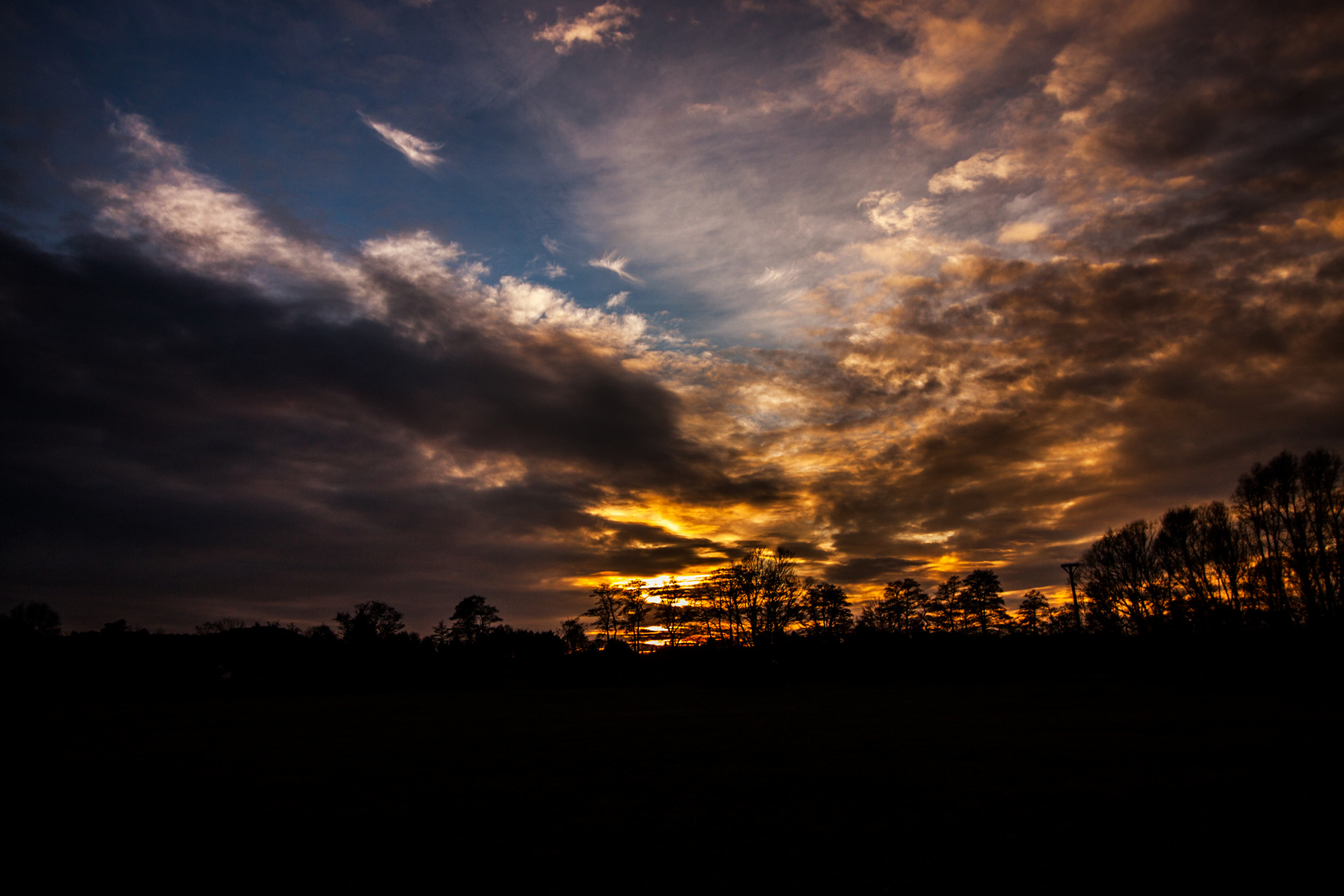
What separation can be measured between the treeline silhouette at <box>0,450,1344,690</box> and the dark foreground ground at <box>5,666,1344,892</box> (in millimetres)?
35097

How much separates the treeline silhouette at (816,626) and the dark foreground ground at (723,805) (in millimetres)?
35097

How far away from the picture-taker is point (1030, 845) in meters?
7.83

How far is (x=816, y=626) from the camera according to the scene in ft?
277

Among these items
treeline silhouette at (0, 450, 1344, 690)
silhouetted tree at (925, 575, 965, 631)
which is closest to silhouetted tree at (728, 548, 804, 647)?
treeline silhouette at (0, 450, 1344, 690)

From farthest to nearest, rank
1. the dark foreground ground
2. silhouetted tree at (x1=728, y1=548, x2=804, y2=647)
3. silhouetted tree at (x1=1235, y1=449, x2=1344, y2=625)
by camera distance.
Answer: silhouetted tree at (x1=728, y1=548, x2=804, y2=647)
silhouetted tree at (x1=1235, y1=449, x2=1344, y2=625)
the dark foreground ground

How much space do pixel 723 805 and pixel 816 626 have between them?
256 feet

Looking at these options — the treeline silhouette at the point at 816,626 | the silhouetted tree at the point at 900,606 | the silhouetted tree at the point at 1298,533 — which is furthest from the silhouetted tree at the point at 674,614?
the silhouetted tree at the point at 1298,533

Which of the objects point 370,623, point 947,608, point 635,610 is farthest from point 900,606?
point 370,623

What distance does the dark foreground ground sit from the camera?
24.1 ft

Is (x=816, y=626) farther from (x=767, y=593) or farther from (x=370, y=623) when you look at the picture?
(x=370, y=623)

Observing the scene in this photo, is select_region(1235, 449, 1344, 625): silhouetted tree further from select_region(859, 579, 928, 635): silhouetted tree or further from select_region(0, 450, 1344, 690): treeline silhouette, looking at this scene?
select_region(859, 579, 928, 635): silhouetted tree

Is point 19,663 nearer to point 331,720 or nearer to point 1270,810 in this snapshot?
point 331,720

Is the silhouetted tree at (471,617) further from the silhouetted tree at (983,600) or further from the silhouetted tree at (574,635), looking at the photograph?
the silhouetted tree at (983,600)

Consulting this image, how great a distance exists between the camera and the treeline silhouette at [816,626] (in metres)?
49.2
